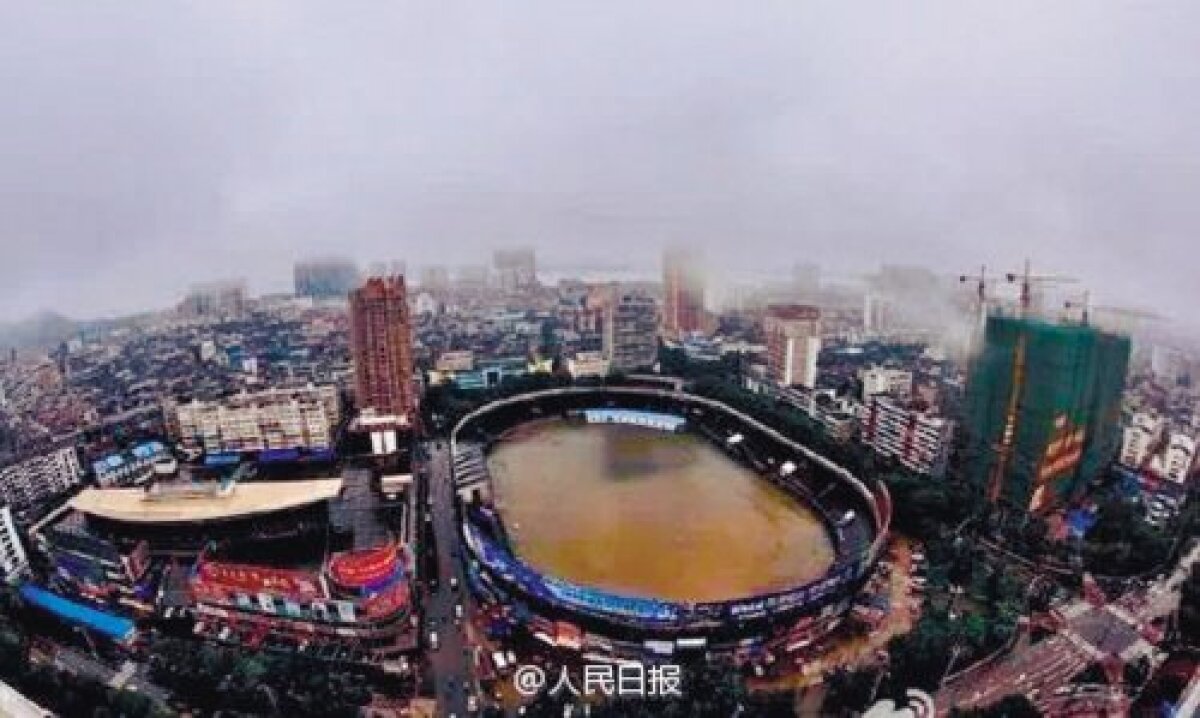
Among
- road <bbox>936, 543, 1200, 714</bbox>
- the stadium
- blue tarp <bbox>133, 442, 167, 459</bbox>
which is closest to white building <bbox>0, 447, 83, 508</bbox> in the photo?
blue tarp <bbox>133, 442, 167, 459</bbox>

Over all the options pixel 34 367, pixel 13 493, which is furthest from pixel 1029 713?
pixel 34 367

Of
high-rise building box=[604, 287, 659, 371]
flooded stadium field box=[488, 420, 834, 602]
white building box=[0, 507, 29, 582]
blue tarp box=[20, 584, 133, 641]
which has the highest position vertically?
high-rise building box=[604, 287, 659, 371]

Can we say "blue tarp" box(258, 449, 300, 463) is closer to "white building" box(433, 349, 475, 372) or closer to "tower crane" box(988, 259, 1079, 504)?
"white building" box(433, 349, 475, 372)

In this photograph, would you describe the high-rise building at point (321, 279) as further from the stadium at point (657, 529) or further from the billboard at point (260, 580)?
the billboard at point (260, 580)

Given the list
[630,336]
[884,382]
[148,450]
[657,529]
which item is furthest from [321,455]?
[884,382]

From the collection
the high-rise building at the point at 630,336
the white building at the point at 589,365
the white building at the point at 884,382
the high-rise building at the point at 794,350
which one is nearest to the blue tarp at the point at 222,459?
the white building at the point at 589,365

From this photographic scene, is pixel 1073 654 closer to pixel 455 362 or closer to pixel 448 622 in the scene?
pixel 448 622
